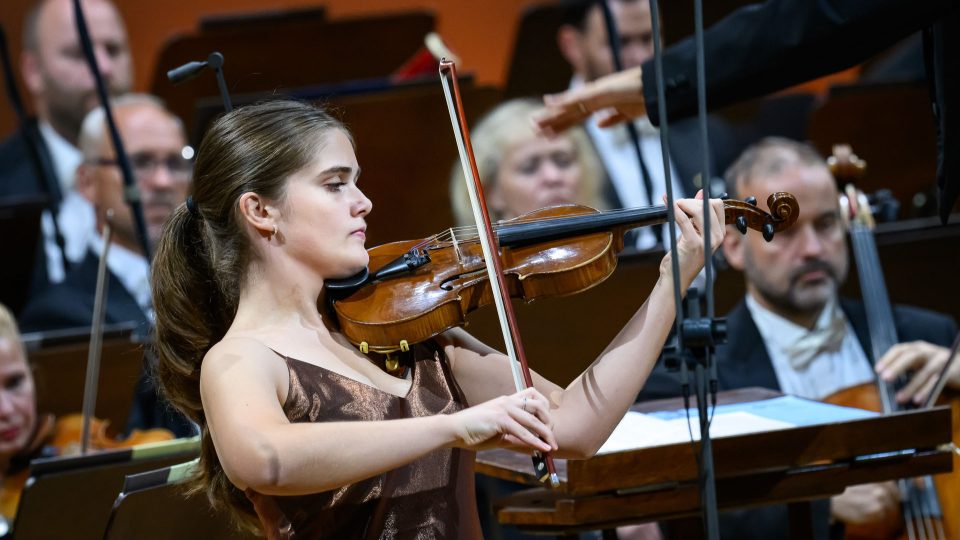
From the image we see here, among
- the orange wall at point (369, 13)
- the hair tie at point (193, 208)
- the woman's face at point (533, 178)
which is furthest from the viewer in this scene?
the orange wall at point (369, 13)

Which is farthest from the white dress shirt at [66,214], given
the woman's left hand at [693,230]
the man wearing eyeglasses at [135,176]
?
the woman's left hand at [693,230]

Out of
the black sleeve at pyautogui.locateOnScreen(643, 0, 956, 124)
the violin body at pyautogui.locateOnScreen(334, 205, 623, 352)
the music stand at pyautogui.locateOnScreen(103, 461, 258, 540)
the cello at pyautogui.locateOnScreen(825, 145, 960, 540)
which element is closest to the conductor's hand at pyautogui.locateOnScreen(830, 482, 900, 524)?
the cello at pyautogui.locateOnScreen(825, 145, 960, 540)

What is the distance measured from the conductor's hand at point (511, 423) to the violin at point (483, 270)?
0.71 ft

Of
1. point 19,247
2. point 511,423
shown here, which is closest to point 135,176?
point 19,247

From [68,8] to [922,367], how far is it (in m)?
3.58

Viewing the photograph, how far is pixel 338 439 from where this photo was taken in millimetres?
1442

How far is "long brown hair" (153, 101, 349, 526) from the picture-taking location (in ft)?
5.45

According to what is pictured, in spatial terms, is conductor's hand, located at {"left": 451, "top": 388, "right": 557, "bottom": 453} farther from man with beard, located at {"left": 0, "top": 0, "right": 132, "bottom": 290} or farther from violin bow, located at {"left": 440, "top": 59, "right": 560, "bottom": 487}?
man with beard, located at {"left": 0, "top": 0, "right": 132, "bottom": 290}

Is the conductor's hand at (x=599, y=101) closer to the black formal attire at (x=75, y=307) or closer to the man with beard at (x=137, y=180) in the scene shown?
the black formal attire at (x=75, y=307)

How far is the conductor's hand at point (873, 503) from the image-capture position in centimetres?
260

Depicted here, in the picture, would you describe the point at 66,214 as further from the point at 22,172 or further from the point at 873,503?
the point at 873,503

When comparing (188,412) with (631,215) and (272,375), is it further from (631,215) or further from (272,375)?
(631,215)

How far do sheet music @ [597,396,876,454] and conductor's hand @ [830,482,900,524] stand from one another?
0.54 metres

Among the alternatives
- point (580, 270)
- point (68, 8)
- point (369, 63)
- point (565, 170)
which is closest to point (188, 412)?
point (580, 270)
